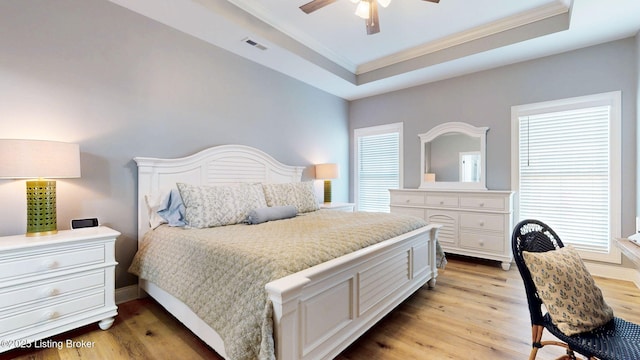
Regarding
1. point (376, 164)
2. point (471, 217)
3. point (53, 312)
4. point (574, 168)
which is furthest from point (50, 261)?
point (574, 168)

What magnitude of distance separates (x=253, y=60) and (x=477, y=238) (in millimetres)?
3567

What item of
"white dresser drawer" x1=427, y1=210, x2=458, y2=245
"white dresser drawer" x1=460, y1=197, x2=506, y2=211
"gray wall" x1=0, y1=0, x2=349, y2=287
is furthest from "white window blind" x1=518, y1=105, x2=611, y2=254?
"gray wall" x1=0, y1=0, x2=349, y2=287

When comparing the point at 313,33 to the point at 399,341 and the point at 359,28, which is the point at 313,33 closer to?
the point at 359,28

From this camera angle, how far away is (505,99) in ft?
12.1

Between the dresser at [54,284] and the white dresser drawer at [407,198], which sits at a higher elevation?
the white dresser drawer at [407,198]

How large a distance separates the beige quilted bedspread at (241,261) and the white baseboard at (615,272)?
2.36 m

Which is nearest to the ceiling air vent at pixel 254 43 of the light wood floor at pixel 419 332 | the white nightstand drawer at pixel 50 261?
the white nightstand drawer at pixel 50 261

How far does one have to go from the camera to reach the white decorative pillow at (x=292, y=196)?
123 inches

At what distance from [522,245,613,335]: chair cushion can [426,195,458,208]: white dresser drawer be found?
94.4 inches

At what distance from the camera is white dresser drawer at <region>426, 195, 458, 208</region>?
12.4 feet

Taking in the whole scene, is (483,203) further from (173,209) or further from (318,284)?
(173,209)

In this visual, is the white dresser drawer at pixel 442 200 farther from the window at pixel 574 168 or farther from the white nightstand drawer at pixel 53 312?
the white nightstand drawer at pixel 53 312

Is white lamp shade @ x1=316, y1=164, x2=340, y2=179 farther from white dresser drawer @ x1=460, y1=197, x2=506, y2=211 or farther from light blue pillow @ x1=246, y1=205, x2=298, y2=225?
white dresser drawer @ x1=460, y1=197, x2=506, y2=211

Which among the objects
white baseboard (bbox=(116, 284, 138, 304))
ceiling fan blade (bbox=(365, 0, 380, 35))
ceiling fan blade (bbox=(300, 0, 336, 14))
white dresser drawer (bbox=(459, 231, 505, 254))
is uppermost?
ceiling fan blade (bbox=(300, 0, 336, 14))
